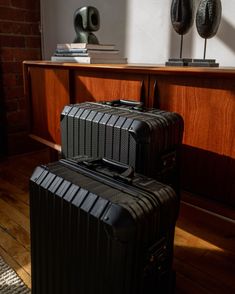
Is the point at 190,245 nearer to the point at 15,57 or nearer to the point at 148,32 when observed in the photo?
the point at 148,32

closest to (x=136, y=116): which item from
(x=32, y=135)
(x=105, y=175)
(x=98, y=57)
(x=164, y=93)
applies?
(x=164, y=93)

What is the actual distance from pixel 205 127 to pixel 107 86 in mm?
573

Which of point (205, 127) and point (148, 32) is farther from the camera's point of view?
point (148, 32)

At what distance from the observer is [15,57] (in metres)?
2.44

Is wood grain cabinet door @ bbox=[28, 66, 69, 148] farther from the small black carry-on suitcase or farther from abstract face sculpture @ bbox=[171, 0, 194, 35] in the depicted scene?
the small black carry-on suitcase

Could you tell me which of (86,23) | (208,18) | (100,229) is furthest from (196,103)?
(86,23)

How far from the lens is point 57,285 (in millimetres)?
871

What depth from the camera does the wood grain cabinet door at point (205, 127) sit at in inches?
46.8

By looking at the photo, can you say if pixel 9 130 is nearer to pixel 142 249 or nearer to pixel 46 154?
pixel 46 154

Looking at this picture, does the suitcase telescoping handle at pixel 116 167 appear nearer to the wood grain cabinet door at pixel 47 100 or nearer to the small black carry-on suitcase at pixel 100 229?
the small black carry-on suitcase at pixel 100 229

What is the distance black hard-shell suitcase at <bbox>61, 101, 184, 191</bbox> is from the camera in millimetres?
1078

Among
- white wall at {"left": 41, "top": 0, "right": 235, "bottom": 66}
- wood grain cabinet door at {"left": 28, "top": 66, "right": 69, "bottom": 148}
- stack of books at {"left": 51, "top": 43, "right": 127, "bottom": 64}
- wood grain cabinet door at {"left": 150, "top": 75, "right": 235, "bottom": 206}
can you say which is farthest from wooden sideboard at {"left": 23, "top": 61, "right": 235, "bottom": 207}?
white wall at {"left": 41, "top": 0, "right": 235, "bottom": 66}

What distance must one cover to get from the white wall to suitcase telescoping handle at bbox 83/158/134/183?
1002 millimetres

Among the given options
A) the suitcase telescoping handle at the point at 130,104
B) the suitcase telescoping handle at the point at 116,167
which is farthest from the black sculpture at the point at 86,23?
the suitcase telescoping handle at the point at 116,167
